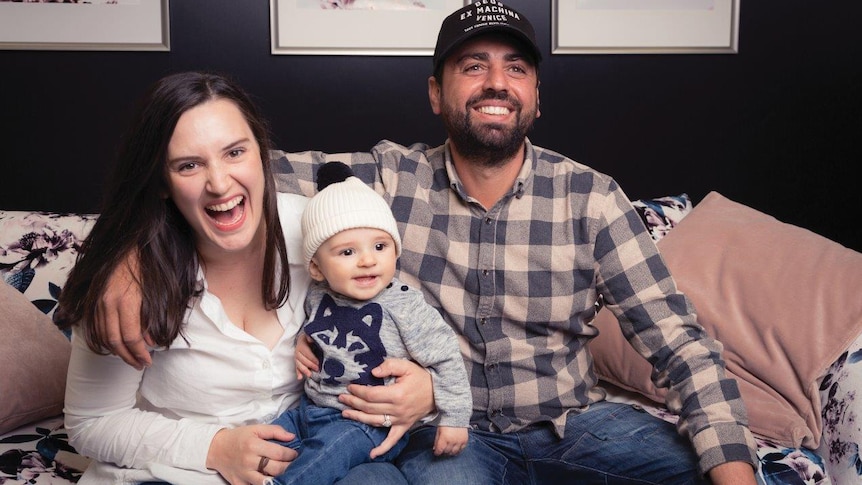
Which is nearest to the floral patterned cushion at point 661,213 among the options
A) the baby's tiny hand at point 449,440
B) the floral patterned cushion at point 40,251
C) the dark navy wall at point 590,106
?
the dark navy wall at point 590,106

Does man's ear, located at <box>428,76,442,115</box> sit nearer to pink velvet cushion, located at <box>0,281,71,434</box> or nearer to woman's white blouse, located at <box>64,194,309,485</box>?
woman's white blouse, located at <box>64,194,309,485</box>

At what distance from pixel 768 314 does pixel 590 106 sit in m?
1.37

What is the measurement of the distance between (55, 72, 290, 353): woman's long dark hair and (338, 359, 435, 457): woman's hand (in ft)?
1.32

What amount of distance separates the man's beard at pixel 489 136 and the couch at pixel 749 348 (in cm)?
65

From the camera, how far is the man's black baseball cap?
2.01 m

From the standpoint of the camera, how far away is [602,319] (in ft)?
7.73

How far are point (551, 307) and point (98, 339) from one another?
104cm

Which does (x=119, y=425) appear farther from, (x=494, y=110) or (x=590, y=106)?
(x=590, y=106)

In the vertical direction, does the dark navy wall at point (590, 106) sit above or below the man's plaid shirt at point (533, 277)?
above

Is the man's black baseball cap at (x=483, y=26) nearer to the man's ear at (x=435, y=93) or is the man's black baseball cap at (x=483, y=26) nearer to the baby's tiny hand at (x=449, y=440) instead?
the man's ear at (x=435, y=93)

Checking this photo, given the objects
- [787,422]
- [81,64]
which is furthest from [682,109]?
[81,64]

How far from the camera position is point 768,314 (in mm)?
2162

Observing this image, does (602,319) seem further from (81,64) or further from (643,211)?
(81,64)

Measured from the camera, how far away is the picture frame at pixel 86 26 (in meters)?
3.00
